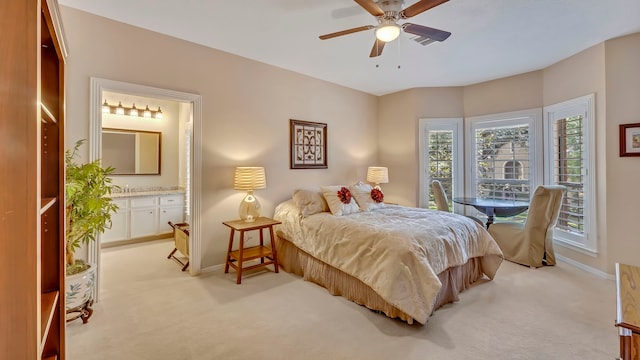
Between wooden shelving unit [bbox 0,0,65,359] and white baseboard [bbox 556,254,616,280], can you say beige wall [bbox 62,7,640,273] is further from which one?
wooden shelving unit [bbox 0,0,65,359]

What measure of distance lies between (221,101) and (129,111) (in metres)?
2.55

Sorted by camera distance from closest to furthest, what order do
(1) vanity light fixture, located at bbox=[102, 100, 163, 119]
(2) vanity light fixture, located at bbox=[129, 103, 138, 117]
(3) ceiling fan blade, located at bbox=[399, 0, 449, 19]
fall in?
(3) ceiling fan blade, located at bbox=[399, 0, 449, 19]
(1) vanity light fixture, located at bbox=[102, 100, 163, 119]
(2) vanity light fixture, located at bbox=[129, 103, 138, 117]


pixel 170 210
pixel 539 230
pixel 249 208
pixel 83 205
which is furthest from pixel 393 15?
pixel 170 210

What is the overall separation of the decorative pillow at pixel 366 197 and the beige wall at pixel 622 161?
2668 millimetres

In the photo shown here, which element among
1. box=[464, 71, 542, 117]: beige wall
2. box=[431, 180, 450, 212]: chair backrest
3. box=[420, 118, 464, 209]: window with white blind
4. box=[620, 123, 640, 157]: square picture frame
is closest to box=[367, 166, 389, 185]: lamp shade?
box=[420, 118, 464, 209]: window with white blind

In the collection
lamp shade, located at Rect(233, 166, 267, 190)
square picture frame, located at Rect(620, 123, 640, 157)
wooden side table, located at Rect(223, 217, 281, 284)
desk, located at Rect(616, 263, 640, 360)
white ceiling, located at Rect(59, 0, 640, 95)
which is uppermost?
white ceiling, located at Rect(59, 0, 640, 95)

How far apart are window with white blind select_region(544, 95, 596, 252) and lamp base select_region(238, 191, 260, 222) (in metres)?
4.23

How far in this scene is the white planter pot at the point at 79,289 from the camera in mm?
2209

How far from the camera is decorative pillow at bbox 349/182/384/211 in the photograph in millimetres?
3760

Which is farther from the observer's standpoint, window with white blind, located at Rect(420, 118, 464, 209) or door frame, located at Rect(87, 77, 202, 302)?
window with white blind, located at Rect(420, 118, 464, 209)

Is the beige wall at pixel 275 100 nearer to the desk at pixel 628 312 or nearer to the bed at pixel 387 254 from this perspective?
the bed at pixel 387 254

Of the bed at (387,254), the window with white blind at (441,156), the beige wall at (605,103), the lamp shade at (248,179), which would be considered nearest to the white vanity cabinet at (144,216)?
the lamp shade at (248,179)

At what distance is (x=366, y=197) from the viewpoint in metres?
3.85

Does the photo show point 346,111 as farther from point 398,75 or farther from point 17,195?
point 17,195
